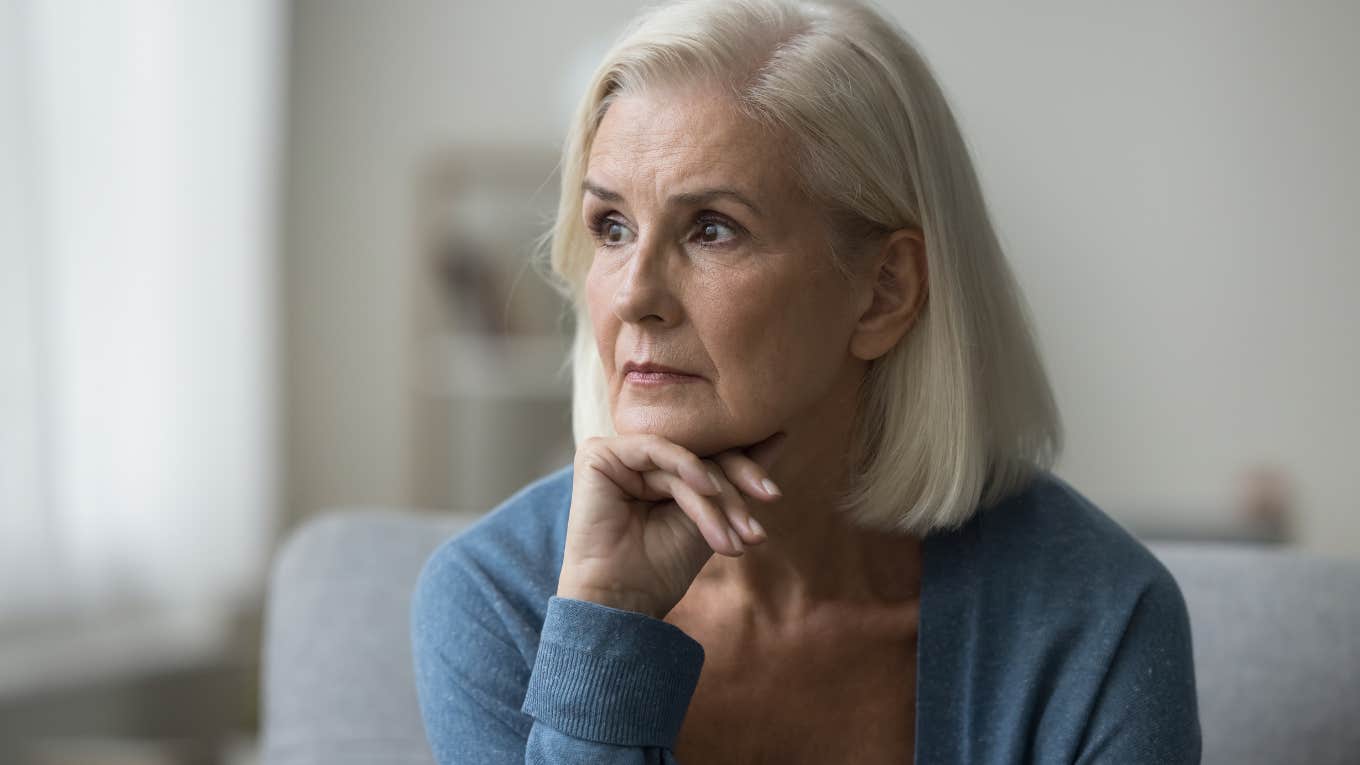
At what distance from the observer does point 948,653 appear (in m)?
1.23

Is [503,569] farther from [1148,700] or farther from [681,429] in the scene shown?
[1148,700]

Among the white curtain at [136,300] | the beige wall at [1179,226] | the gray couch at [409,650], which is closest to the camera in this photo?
the gray couch at [409,650]

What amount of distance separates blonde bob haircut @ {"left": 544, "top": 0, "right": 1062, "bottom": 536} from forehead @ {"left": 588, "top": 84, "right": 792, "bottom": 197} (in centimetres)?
1

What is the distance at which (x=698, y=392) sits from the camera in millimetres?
1155

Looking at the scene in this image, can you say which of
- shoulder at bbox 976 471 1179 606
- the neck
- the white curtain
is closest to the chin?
the neck

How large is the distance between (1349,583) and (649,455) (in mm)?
788

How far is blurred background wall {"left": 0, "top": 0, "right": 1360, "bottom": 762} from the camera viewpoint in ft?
9.64

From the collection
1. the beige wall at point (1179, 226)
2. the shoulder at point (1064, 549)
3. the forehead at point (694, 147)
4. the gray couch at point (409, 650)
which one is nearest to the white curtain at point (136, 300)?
the beige wall at point (1179, 226)

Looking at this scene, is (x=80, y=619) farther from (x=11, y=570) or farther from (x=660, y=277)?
(x=660, y=277)

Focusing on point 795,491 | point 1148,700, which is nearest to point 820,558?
point 795,491

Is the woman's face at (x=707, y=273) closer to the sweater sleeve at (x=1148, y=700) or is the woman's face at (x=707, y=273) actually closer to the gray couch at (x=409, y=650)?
the sweater sleeve at (x=1148, y=700)

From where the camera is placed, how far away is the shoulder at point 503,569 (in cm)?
125

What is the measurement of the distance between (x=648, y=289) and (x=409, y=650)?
2.00 feet

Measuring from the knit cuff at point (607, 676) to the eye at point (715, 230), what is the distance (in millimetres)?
319
